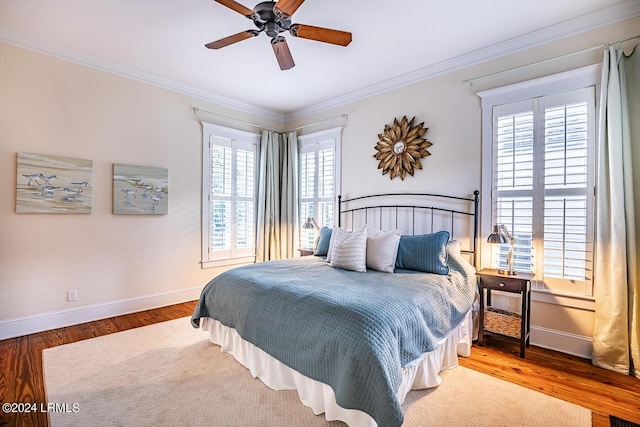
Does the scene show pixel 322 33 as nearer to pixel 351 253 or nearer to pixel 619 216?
pixel 351 253

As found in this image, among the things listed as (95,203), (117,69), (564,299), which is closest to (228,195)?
(95,203)

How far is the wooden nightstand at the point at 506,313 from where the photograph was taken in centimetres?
265

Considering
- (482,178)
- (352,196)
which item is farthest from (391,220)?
(482,178)

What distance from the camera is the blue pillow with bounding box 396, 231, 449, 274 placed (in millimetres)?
2801

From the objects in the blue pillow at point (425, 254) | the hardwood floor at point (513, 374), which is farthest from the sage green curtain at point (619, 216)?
the blue pillow at point (425, 254)

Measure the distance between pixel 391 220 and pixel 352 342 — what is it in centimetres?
246

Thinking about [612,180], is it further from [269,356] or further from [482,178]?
[269,356]

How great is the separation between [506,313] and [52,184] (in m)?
4.53

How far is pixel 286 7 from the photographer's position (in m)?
2.09

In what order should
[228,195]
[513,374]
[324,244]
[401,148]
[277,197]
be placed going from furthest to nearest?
[277,197] < [228,195] < [401,148] < [324,244] < [513,374]

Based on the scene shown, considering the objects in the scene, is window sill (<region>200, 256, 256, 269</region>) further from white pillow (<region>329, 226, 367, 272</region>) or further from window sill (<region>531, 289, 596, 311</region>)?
window sill (<region>531, 289, 596, 311</region>)

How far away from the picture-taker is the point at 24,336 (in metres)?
3.01

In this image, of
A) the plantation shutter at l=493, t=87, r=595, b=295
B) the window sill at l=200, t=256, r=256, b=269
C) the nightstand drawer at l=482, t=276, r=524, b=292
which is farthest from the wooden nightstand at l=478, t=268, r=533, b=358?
the window sill at l=200, t=256, r=256, b=269

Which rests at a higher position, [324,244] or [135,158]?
[135,158]
